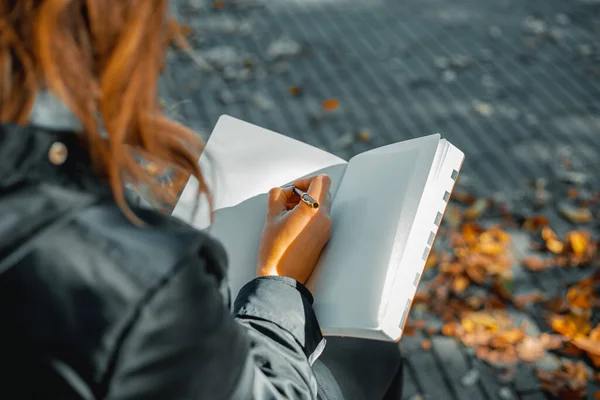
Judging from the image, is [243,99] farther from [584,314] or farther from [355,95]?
[584,314]

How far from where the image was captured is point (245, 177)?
1597mm

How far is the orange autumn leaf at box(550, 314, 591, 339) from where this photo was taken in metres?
2.34

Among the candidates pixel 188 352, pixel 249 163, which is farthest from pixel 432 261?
pixel 188 352

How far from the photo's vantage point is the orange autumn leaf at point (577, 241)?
2674 millimetres

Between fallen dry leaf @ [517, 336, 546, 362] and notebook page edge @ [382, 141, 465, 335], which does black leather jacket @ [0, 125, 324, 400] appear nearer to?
notebook page edge @ [382, 141, 465, 335]

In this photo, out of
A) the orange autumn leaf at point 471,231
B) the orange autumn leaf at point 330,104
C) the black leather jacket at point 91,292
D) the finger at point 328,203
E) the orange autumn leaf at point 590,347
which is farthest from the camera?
the orange autumn leaf at point 330,104

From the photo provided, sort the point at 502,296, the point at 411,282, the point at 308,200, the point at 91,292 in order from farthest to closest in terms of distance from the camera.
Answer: the point at 502,296 < the point at 308,200 < the point at 411,282 < the point at 91,292

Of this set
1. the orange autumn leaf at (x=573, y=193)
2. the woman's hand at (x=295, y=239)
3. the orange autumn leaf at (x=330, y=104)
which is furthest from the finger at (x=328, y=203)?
the orange autumn leaf at (x=330, y=104)

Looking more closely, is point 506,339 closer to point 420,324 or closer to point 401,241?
point 420,324

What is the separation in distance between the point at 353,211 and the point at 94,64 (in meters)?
0.79

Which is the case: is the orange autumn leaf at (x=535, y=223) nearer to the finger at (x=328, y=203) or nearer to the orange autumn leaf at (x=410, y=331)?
the orange autumn leaf at (x=410, y=331)

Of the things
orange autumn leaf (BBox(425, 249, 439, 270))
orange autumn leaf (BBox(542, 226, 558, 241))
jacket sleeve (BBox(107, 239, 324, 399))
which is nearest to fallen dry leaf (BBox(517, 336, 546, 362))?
orange autumn leaf (BBox(425, 249, 439, 270))

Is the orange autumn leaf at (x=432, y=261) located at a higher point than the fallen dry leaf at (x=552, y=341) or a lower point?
higher

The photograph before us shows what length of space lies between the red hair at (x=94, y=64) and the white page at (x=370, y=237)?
2.00ft
